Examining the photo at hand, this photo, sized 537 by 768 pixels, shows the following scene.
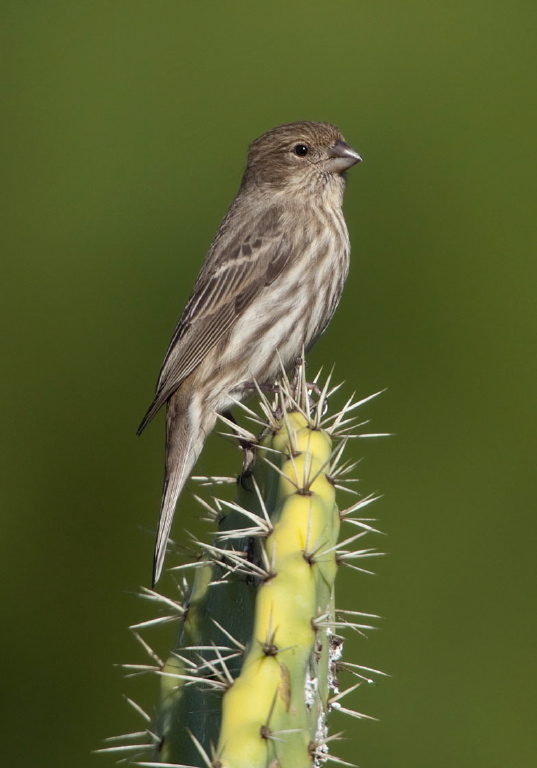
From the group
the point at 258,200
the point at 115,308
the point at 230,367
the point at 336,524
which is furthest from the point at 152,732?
the point at 115,308

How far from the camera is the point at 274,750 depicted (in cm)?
220

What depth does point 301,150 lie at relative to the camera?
5.18 metres

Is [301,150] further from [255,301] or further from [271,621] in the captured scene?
[271,621]

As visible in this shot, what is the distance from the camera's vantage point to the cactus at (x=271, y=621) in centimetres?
221

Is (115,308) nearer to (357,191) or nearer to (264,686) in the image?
(357,191)

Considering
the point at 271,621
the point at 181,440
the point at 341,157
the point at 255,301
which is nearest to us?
the point at 271,621

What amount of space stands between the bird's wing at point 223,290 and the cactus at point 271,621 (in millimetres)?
1485

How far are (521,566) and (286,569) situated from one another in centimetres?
362

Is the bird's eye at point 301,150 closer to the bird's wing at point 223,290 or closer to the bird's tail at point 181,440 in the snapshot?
the bird's wing at point 223,290

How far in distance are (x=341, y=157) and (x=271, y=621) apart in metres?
3.19

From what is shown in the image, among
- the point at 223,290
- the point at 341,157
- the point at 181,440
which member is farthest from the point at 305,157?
the point at 181,440

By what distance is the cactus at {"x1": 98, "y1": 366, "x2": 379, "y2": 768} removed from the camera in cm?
221

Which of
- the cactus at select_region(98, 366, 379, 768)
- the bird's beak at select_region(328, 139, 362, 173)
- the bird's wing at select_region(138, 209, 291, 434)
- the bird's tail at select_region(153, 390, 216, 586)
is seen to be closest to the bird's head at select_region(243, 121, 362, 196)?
the bird's beak at select_region(328, 139, 362, 173)

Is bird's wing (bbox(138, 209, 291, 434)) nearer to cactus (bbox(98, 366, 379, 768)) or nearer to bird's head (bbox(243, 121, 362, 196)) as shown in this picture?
Answer: bird's head (bbox(243, 121, 362, 196))
